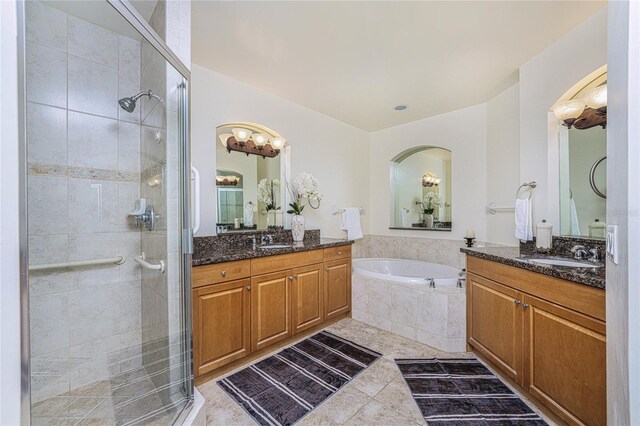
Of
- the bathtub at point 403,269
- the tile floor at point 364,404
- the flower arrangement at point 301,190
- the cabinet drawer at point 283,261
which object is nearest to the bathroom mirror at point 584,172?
the bathtub at point 403,269

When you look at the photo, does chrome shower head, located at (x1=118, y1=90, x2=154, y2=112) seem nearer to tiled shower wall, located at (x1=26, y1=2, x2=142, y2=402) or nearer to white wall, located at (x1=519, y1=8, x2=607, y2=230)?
tiled shower wall, located at (x1=26, y1=2, x2=142, y2=402)

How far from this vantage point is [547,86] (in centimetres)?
212

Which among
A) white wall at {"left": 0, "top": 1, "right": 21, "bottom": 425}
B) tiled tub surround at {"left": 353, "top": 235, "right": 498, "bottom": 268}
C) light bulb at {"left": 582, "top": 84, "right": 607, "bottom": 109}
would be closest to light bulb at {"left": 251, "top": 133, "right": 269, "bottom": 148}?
tiled tub surround at {"left": 353, "top": 235, "right": 498, "bottom": 268}

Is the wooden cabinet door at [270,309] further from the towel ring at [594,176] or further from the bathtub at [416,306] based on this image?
the towel ring at [594,176]

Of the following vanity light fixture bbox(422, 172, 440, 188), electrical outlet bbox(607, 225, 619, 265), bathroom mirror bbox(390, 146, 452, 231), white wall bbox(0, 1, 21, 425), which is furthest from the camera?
vanity light fixture bbox(422, 172, 440, 188)

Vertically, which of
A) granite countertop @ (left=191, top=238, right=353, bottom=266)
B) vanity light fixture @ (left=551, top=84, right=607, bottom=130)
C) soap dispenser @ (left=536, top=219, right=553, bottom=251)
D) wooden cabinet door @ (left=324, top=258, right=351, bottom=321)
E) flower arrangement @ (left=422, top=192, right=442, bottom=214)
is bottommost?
wooden cabinet door @ (left=324, top=258, right=351, bottom=321)

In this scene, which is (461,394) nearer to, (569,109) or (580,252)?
(580,252)

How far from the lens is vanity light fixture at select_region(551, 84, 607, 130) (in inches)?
70.8

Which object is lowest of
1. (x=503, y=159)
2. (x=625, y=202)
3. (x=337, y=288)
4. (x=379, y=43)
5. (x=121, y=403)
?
(x=121, y=403)

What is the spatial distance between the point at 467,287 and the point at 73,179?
118 inches

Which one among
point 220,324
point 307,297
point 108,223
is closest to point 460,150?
point 307,297

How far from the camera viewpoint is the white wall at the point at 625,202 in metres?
0.59

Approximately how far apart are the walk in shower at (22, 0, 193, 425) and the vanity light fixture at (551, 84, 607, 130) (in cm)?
268

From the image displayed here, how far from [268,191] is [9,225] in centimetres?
237
